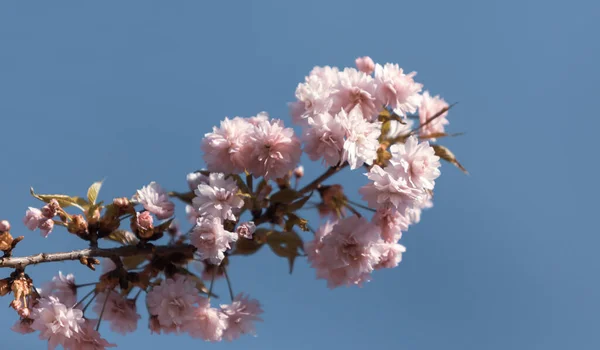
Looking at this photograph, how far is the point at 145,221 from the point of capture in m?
1.52

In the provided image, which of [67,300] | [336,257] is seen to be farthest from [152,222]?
[336,257]

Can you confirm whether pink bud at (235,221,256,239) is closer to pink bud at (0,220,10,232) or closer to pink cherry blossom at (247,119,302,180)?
pink cherry blossom at (247,119,302,180)

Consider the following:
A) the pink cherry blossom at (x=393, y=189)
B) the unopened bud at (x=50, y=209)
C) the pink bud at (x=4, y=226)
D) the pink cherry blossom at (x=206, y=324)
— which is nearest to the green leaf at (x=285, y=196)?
the pink cherry blossom at (x=393, y=189)

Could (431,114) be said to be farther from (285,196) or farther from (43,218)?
(43,218)

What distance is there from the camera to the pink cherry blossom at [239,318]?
1.76 m

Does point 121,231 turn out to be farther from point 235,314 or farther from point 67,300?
point 235,314

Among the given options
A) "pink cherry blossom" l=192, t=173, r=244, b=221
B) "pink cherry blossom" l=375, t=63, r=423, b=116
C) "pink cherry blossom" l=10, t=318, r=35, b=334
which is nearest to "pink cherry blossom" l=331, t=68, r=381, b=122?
"pink cherry blossom" l=375, t=63, r=423, b=116

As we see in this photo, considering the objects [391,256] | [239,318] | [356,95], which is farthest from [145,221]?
[391,256]

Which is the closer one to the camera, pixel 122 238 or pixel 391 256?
pixel 122 238

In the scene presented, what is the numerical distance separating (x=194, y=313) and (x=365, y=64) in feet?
3.37

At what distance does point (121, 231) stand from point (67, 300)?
255 millimetres

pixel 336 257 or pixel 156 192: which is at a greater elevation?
pixel 156 192

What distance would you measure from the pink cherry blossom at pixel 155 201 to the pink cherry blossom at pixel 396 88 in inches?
28.8

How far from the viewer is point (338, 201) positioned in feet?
6.27
